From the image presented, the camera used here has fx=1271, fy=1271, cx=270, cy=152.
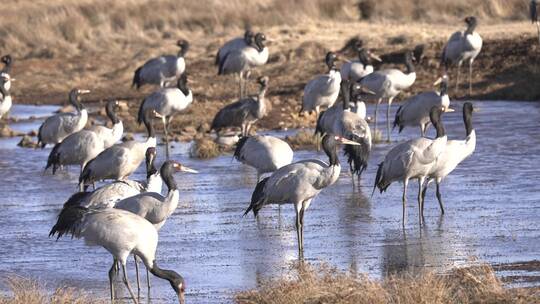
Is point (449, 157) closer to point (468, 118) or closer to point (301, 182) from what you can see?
point (468, 118)

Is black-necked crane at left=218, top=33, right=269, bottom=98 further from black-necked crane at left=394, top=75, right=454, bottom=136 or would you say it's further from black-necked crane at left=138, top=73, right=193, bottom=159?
black-necked crane at left=394, top=75, right=454, bottom=136

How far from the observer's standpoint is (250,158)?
55.3 ft

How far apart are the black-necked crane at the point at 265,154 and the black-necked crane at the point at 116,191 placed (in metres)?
2.96

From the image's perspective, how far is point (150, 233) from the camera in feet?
36.4

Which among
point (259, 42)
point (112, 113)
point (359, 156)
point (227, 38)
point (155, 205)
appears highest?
point (155, 205)

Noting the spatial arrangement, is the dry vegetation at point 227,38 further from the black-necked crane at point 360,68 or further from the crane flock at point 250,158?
the crane flock at point 250,158

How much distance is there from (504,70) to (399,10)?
11.7 meters

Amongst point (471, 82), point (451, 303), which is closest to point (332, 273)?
point (451, 303)

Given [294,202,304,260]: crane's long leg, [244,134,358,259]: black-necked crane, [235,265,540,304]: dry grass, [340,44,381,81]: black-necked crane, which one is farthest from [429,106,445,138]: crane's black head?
[340,44,381,81]: black-necked crane

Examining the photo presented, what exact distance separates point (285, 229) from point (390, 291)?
480 centimetres

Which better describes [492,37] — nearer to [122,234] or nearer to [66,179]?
[66,179]

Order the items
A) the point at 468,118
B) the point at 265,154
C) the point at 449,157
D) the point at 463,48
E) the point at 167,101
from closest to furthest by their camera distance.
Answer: the point at 449,157, the point at 468,118, the point at 265,154, the point at 167,101, the point at 463,48

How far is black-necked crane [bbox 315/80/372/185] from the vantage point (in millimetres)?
17016

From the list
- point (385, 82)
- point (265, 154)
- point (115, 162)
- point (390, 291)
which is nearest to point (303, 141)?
point (385, 82)
